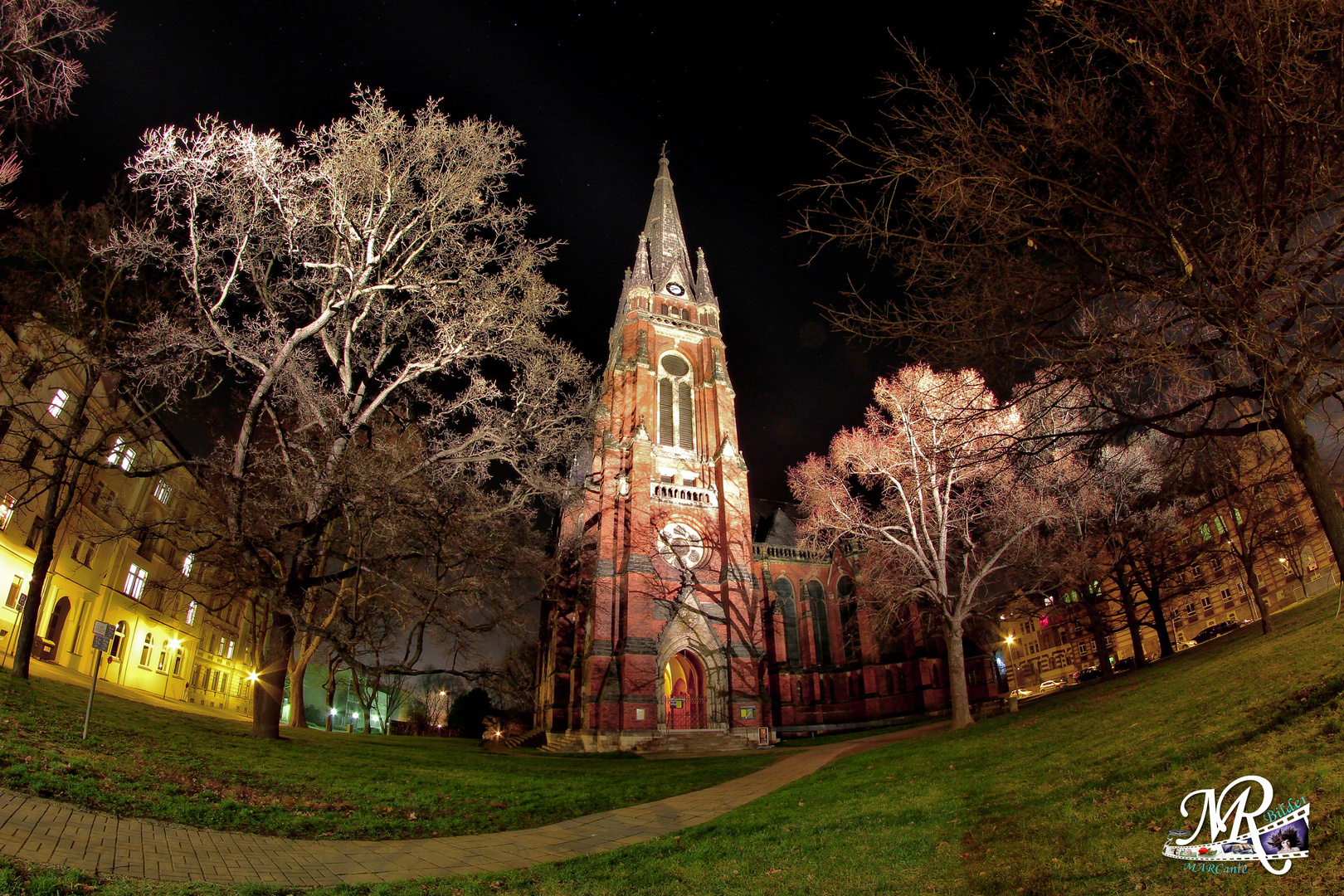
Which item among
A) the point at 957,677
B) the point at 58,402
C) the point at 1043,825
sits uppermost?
the point at 58,402

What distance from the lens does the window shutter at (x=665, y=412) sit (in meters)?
36.4

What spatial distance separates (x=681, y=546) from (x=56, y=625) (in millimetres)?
25227

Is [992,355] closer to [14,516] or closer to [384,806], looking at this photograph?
[384,806]

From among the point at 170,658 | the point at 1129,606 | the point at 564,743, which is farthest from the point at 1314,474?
the point at 170,658

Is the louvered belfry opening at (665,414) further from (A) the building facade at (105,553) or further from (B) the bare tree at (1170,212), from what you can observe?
(B) the bare tree at (1170,212)

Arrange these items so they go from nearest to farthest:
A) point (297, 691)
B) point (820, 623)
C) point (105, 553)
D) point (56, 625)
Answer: point (297, 691) → point (56, 625) → point (105, 553) → point (820, 623)

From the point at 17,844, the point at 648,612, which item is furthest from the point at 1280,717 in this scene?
the point at 648,612

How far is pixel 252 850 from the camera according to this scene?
6.34 metres

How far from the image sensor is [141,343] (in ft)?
44.3

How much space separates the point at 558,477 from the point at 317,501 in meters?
5.71

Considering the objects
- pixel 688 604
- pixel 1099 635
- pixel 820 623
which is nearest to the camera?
pixel 1099 635

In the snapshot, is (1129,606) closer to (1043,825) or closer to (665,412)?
(665,412)

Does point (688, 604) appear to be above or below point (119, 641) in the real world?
above

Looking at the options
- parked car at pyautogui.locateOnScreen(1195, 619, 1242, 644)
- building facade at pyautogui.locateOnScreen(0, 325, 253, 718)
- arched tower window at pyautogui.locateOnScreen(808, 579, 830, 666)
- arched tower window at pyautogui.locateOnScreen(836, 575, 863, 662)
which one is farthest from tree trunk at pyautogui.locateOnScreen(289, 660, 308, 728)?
parked car at pyautogui.locateOnScreen(1195, 619, 1242, 644)
